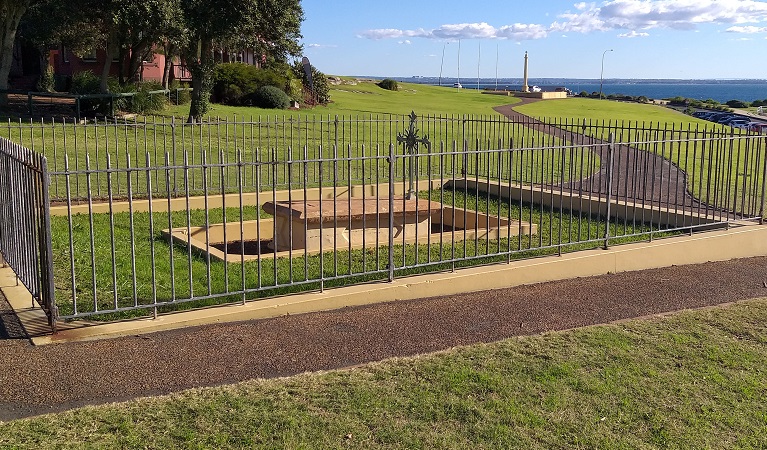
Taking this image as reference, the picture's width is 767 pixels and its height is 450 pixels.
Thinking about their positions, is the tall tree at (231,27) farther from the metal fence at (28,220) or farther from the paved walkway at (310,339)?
the paved walkway at (310,339)

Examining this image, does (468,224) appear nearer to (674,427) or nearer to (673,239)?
(673,239)

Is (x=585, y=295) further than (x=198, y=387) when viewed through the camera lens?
Yes

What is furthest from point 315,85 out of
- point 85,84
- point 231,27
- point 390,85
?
point 390,85

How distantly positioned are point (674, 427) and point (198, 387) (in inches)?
131

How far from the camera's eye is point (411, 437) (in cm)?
516

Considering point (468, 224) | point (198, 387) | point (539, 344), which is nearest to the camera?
point (198, 387)

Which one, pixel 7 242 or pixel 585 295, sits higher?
pixel 7 242

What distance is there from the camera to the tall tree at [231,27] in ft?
82.9

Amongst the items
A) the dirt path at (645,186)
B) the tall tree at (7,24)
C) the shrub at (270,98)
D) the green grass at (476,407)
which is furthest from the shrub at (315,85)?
the green grass at (476,407)

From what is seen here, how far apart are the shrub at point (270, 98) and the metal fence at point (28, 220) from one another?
28682mm

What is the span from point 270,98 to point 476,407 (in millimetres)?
32679

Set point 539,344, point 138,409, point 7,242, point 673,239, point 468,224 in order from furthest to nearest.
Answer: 1. point 468,224
2. point 673,239
3. point 7,242
4. point 539,344
5. point 138,409

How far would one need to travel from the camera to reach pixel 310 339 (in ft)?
23.5

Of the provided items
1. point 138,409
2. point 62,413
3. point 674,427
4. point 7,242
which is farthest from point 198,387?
point 7,242
